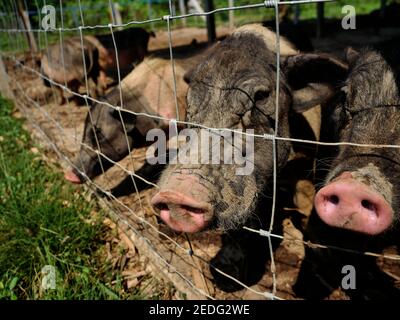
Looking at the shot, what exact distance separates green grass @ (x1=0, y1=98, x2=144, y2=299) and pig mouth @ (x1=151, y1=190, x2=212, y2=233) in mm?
765

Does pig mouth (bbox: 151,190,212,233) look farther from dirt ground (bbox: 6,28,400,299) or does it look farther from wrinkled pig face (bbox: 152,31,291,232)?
dirt ground (bbox: 6,28,400,299)

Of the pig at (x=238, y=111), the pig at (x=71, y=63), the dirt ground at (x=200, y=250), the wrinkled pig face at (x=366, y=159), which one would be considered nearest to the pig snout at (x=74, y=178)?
the dirt ground at (x=200, y=250)

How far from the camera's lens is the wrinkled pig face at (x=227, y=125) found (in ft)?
5.84

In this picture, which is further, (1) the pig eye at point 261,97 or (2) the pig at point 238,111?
(1) the pig eye at point 261,97

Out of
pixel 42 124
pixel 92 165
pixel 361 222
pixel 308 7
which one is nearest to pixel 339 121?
pixel 361 222

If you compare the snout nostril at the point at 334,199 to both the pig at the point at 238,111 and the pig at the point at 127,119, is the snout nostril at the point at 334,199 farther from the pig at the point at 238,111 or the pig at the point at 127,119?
the pig at the point at 127,119

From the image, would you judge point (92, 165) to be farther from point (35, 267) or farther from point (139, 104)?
point (35, 267)

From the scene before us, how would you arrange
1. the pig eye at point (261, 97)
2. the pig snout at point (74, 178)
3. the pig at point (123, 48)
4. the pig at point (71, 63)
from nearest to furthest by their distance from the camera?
the pig eye at point (261, 97) < the pig snout at point (74, 178) < the pig at point (71, 63) < the pig at point (123, 48)

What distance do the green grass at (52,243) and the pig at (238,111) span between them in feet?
2.82

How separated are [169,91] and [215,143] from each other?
6.20 ft

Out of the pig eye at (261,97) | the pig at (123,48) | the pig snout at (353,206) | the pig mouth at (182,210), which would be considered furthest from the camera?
the pig at (123,48)

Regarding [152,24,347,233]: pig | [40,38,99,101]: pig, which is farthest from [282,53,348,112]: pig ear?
[40,38,99,101]: pig

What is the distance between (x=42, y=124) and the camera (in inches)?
203

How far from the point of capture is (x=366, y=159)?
1642 millimetres
